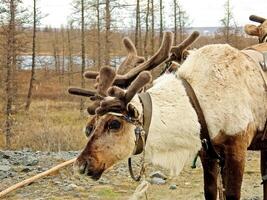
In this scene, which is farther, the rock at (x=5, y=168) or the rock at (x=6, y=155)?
the rock at (x=6, y=155)

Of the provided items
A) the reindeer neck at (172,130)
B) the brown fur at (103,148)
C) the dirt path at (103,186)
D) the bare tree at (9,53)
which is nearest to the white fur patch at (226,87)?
the reindeer neck at (172,130)

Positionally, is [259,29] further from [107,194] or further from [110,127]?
[107,194]

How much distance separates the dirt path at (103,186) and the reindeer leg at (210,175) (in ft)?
8.76

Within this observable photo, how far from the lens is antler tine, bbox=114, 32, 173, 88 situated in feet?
14.4

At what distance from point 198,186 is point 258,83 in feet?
13.5

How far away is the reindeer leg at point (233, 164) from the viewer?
4.25 meters

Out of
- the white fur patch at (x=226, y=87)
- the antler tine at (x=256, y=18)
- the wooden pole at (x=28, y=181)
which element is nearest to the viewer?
the white fur patch at (x=226, y=87)

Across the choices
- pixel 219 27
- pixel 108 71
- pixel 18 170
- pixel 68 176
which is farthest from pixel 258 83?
pixel 219 27

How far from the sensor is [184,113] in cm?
422

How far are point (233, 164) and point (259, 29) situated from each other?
5.98ft

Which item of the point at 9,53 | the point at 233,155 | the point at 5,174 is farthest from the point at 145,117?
the point at 9,53

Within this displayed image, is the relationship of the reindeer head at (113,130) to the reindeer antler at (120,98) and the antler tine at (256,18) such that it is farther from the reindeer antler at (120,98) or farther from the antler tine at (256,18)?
the antler tine at (256,18)

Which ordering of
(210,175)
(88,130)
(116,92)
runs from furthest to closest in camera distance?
(210,175) → (88,130) → (116,92)

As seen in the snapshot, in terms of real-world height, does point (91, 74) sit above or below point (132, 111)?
above
